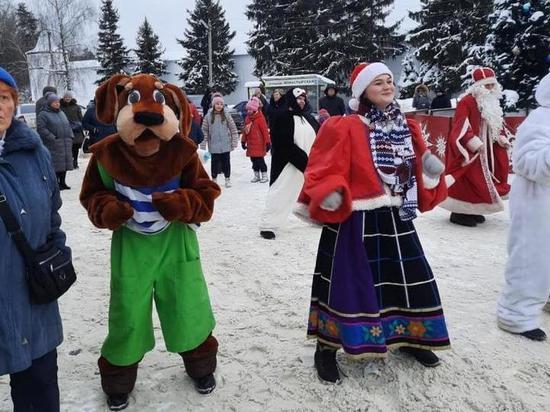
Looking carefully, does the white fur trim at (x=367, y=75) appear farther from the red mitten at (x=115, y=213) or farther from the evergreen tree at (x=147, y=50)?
the evergreen tree at (x=147, y=50)

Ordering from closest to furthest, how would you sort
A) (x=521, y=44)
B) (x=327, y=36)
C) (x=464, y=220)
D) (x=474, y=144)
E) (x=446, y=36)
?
(x=474, y=144)
(x=464, y=220)
(x=521, y=44)
(x=446, y=36)
(x=327, y=36)

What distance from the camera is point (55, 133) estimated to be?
909cm

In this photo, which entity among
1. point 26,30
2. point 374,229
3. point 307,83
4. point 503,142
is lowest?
point 374,229

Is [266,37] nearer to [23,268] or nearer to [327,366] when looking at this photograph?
[327,366]

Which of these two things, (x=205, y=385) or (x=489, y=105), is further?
(x=489, y=105)

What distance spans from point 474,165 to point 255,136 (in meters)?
5.01

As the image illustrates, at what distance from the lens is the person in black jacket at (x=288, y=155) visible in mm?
5809

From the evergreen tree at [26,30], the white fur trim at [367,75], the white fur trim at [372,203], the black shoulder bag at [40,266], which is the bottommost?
the black shoulder bag at [40,266]

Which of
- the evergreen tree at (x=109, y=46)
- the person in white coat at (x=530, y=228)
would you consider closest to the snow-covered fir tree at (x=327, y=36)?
the evergreen tree at (x=109, y=46)

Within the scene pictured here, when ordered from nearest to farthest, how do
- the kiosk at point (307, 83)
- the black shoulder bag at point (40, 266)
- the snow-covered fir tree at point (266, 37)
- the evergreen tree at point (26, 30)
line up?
the black shoulder bag at point (40, 266)
the kiosk at point (307, 83)
the snow-covered fir tree at point (266, 37)
the evergreen tree at point (26, 30)

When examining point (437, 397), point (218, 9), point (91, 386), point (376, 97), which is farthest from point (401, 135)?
point (218, 9)

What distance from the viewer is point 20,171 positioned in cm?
211

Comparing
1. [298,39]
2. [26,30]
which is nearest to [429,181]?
[298,39]

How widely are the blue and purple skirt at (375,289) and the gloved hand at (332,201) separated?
22cm
